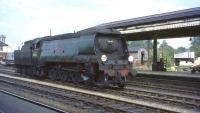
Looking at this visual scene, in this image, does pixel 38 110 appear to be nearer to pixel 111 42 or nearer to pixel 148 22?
pixel 111 42

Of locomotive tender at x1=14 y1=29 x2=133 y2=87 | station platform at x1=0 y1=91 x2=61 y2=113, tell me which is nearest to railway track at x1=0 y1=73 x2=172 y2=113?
station platform at x1=0 y1=91 x2=61 y2=113

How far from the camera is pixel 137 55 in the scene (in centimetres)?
8931

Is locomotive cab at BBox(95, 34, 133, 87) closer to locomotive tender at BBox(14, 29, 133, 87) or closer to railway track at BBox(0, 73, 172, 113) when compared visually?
locomotive tender at BBox(14, 29, 133, 87)

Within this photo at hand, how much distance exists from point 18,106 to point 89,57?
6.31m

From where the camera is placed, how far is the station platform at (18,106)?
12.1 metres

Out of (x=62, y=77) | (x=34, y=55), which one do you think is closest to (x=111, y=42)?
(x=62, y=77)

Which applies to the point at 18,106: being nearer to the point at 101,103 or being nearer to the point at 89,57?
the point at 101,103

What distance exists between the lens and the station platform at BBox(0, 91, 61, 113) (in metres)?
12.1

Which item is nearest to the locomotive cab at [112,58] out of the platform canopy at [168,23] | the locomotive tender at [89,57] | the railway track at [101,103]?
the locomotive tender at [89,57]

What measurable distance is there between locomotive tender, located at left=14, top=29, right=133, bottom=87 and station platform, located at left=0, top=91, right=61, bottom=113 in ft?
15.7

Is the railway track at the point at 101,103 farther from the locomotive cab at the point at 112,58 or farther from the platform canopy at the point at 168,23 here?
the platform canopy at the point at 168,23

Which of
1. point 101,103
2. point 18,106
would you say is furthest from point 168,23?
point 18,106

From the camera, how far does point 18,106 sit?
13227mm

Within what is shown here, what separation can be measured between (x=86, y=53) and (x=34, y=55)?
899cm
